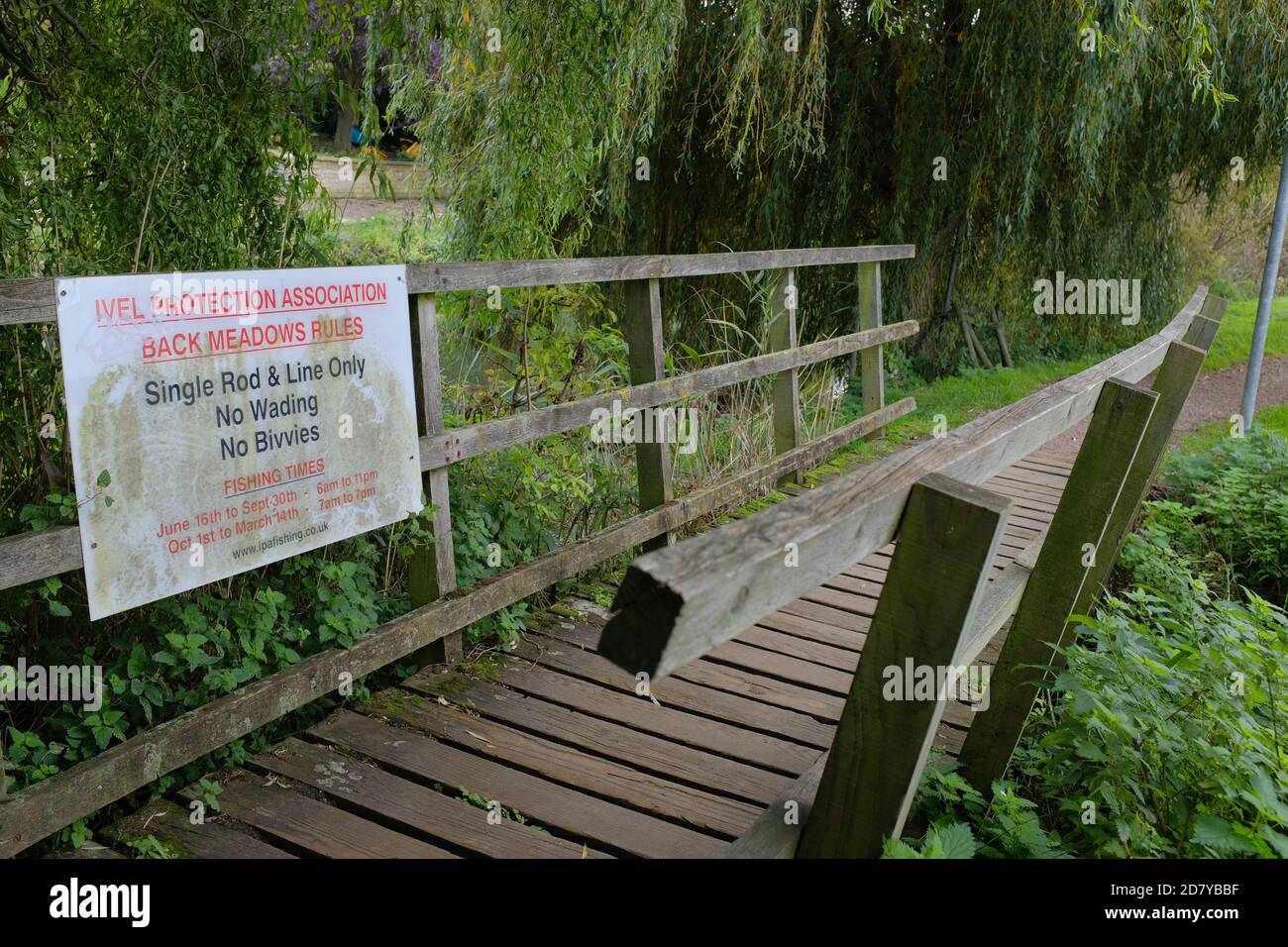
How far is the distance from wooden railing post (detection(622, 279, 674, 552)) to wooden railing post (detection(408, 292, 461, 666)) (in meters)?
1.13

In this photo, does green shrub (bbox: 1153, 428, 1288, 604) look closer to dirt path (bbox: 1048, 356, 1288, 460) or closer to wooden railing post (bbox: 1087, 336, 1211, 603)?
dirt path (bbox: 1048, 356, 1288, 460)

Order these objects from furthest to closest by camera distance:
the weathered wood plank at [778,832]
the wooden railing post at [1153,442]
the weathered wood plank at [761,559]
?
1. the wooden railing post at [1153,442]
2. the weathered wood plank at [778,832]
3. the weathered wood plank at [761,559]

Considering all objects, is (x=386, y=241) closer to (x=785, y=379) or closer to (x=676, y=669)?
(x=785, y=379)

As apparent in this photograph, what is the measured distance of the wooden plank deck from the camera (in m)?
2.81

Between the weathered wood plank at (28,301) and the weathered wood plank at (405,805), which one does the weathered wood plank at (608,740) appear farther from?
the weathered wood plank at (28,301)

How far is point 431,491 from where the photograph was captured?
3.68m

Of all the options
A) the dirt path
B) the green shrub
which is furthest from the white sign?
the dirt path

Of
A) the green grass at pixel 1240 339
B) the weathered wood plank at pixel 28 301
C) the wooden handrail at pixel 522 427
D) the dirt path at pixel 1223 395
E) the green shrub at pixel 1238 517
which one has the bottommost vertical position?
the green shrub at pixel 1238 517

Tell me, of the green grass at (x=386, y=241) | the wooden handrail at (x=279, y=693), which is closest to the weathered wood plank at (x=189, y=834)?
the wooden handrail at (x=279, y=693)

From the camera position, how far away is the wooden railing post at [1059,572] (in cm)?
279

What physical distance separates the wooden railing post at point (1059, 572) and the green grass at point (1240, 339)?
1042cm
